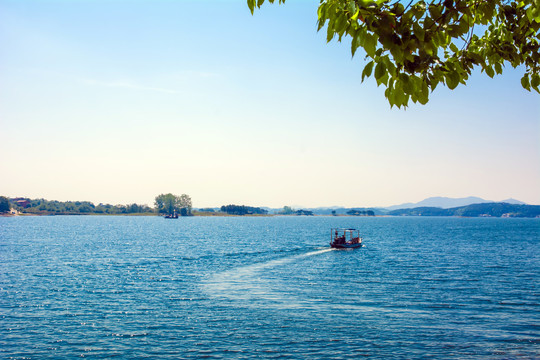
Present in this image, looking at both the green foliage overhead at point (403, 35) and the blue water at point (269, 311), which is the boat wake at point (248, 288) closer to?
the blue water at point (269, 311)

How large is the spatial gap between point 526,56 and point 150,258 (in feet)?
282

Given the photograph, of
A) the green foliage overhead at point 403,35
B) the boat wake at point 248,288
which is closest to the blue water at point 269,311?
the boat wake at point 248,288

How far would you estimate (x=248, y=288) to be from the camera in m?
51.8

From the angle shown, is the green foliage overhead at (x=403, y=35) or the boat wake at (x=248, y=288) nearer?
the green foliage overhead at (x=403, y=35)

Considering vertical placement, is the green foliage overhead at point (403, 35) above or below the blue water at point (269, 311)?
above

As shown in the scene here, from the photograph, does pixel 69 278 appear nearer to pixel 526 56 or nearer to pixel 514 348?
pixel 514 348

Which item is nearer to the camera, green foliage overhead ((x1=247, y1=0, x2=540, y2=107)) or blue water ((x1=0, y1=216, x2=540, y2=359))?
green foliage overhead ((x1=247, y1=0, x2=540, y2=107))

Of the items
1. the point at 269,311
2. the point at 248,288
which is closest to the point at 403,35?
the point at 269,311

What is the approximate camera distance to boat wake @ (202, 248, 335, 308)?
44.2 m

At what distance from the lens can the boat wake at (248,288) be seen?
44.2 metres

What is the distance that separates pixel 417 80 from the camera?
4918 mm

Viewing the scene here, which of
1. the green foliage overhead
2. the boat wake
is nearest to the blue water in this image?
the boat wake

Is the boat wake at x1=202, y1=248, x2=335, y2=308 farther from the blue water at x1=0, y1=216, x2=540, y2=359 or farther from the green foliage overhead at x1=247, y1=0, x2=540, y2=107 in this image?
the green foliage overhead at x1=247, y1=0, x2=540, y2=107

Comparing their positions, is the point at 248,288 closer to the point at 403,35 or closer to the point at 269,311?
the point at 269,311
